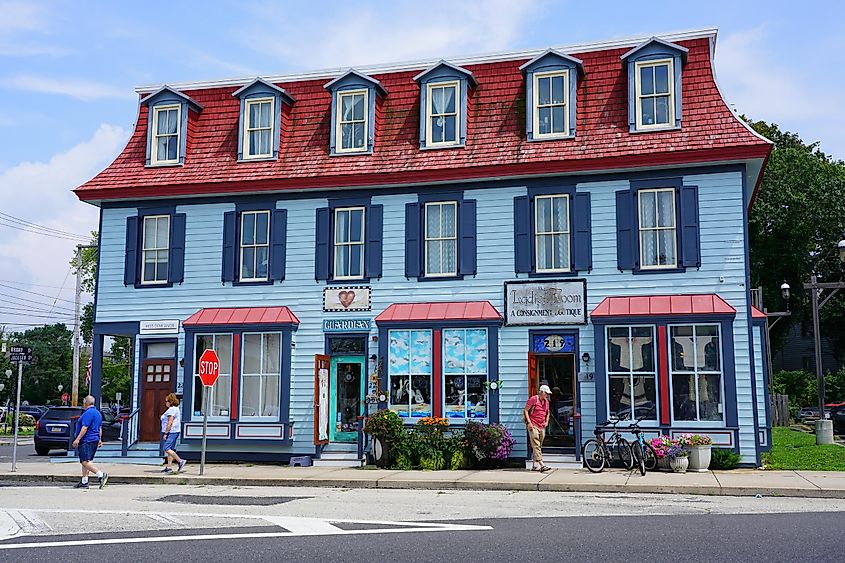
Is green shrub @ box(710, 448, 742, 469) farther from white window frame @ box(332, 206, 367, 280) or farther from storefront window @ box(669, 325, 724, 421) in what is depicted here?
white window frame @ box(332, 206, 367, 280)

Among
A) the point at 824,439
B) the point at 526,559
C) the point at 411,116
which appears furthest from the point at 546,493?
the point at 824,439

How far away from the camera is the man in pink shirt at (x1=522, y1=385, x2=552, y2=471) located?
61.8 feet

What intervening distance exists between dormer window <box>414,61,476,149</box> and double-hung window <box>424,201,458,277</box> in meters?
1.50

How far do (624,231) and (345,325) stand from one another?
666cm

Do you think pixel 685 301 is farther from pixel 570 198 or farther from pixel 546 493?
pixel 546 493

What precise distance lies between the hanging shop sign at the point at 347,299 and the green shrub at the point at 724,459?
322 inches

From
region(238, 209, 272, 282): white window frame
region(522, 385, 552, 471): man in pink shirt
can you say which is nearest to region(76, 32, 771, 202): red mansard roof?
region(238, 209, 272, 282): white window frame

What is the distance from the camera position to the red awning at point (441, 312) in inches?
798

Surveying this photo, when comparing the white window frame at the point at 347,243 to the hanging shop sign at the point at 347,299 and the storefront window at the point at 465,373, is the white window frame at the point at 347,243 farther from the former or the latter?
the storefront window at the point at 465,373

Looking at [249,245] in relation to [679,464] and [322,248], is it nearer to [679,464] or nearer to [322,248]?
[322,248]

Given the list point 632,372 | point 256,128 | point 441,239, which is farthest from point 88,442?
point 632,372

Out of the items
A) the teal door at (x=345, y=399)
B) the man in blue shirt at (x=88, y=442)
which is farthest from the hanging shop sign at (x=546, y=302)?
the man in blue shirt at (x=88, y=442)

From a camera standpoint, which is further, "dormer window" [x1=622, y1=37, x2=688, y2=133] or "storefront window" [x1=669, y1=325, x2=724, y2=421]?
"dormer window" [x1=622, y1=37, x2=688, y2=133]

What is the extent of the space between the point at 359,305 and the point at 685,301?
7266 millimetres
